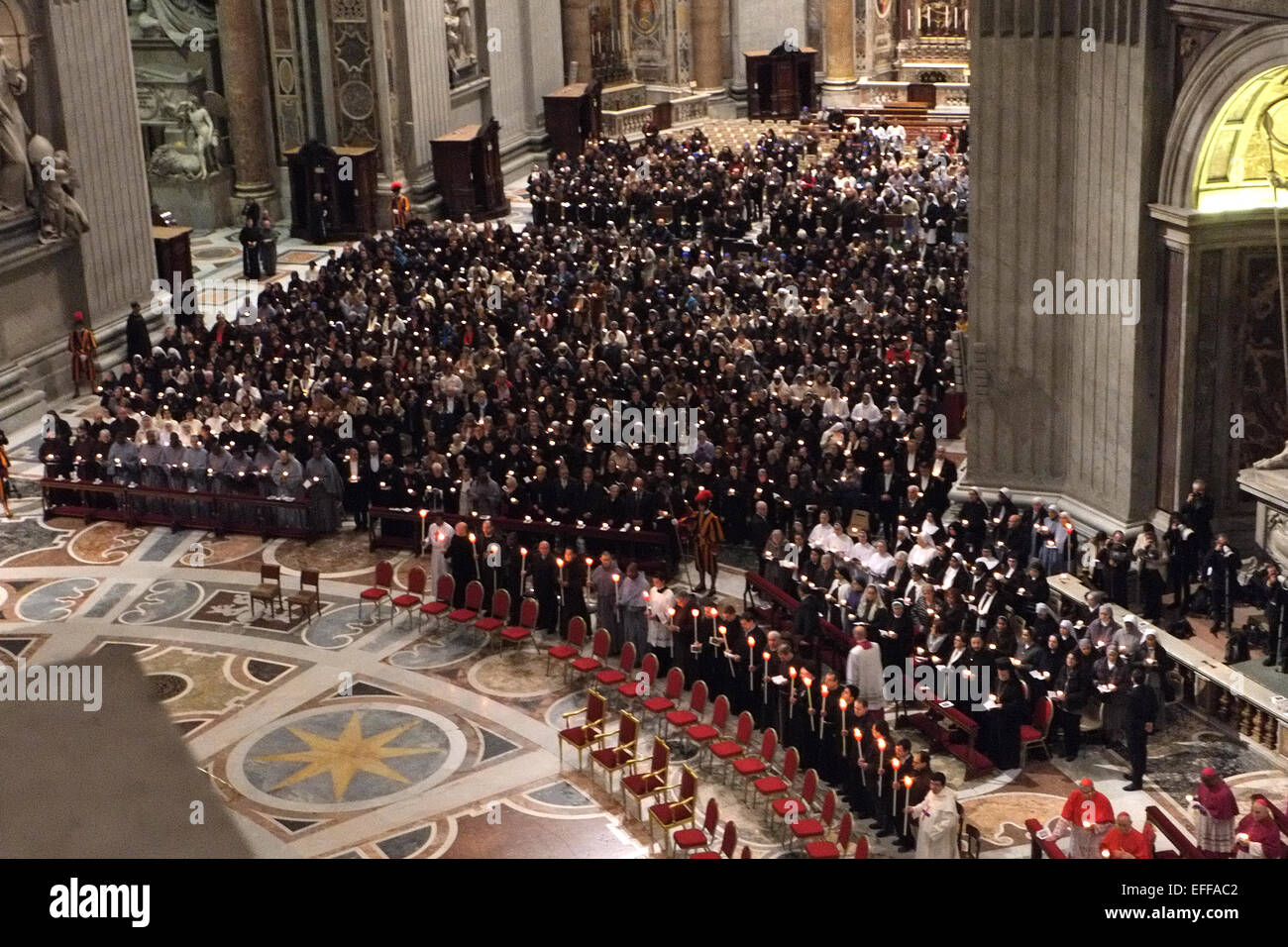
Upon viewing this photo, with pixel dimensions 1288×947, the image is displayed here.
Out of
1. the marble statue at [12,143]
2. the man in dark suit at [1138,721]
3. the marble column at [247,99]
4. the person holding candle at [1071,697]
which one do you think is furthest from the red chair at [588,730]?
the marble column at [247,99]

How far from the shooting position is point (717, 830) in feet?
51.7

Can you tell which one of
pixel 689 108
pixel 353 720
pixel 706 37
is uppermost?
pixel 706 37

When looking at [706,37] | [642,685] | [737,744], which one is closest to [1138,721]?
[737,744]

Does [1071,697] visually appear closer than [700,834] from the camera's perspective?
No

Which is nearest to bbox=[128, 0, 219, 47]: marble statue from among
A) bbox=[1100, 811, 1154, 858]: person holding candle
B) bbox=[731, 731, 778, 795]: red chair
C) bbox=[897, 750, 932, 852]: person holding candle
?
bbox=[731, 731, 778, 795]: red chair

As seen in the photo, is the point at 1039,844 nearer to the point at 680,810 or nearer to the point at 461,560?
the point at 680,810

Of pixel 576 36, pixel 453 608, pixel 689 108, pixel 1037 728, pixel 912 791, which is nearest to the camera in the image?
pixel 912 791

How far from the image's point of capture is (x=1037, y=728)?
16766mm

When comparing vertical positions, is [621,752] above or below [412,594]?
below

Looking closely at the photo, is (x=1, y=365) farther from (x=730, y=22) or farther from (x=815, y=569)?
A: (x=730, y=22)

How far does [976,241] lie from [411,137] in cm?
2093

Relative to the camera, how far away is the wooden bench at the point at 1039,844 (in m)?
13.9

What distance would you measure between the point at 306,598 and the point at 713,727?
20.1 feet

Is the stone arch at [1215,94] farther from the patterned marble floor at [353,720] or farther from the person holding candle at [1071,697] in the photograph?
the patterned marble floor at [353,720]
